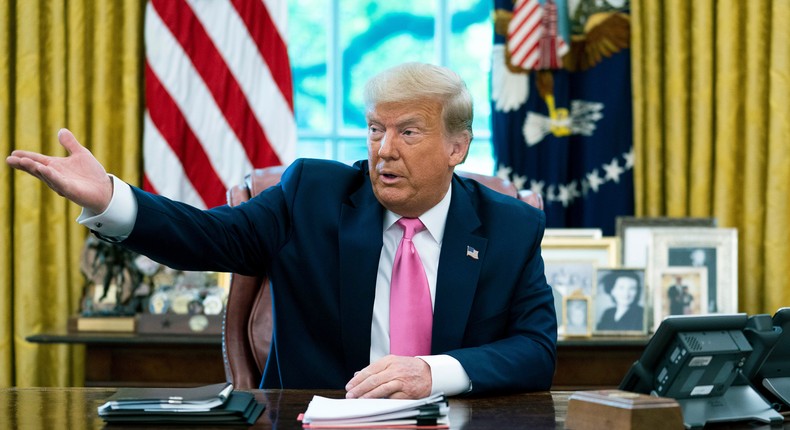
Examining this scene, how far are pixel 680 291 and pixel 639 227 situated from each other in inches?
12.4

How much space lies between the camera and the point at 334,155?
4324 millimetres

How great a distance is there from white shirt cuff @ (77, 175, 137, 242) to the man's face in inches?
23.4

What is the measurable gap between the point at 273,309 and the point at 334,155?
6.78 feet

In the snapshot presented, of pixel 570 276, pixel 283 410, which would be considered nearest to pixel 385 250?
pixel 283 410

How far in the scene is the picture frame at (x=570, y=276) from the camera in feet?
11.8

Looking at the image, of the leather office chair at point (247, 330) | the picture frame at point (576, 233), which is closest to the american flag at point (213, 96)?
the picture frame at point (576, 233)

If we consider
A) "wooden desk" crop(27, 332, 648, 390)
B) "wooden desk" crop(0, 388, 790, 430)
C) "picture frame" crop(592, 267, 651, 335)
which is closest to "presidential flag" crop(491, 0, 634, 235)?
"picture frame" crop(592, 267, 651, 335)

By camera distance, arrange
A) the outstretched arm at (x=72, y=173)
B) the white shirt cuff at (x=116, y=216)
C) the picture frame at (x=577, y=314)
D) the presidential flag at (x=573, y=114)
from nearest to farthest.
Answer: the outstretched arm at (x=72, y=173), the white shirt cuff at (x=116, y=216), the picture frame at (x=577, y=314), the presidential flag at (x=573, y=114)

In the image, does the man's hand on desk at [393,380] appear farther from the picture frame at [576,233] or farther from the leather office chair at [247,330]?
the picture frame at [576,233]

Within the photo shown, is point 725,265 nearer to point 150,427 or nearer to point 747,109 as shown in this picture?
point 747,109

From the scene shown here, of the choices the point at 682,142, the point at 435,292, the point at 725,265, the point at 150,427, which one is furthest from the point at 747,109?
the point at 150,427

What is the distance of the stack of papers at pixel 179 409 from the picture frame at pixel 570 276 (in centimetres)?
208

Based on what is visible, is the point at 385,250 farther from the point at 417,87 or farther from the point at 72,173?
the point at 72,173

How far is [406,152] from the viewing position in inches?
89.8
